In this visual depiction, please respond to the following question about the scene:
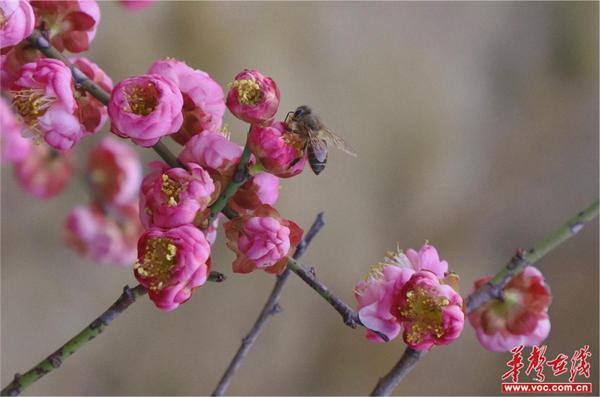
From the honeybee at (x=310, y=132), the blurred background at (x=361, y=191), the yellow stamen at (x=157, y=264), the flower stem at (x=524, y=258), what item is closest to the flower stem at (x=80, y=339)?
the yellow stamen at (x=157, y=264)

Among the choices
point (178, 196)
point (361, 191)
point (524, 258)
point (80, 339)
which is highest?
point (361, 191)

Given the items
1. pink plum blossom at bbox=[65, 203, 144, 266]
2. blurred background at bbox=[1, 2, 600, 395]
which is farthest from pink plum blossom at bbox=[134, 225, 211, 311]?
blurred background at bbox=[1, 2, 600, 395]

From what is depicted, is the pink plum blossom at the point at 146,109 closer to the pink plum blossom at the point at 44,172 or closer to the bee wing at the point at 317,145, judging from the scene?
the bee wing at the point at 317,145

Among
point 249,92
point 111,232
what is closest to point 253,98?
point 249,92

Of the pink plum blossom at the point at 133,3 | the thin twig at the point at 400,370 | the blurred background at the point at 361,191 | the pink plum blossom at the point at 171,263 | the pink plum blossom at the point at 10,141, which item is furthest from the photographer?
the blurred background at the point at 361,191

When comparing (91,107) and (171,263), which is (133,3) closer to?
(91,107)
